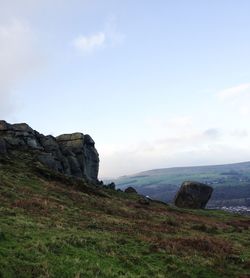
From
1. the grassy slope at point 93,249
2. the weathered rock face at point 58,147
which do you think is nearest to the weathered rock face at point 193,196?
the weathered rock face at point 58,147

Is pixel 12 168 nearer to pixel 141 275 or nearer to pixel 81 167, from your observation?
pixel 81 167

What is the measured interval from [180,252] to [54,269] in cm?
1111

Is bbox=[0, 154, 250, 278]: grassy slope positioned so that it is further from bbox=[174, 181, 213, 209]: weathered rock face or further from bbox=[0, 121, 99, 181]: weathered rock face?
bbox=[174, 181, 213, 209]: weathered rock face

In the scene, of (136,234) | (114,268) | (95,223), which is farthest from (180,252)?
(95,223)

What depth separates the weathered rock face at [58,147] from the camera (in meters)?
83.1

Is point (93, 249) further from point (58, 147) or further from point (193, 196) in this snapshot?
point (193, 196)

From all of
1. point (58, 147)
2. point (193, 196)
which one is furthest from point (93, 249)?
point (193, 196)

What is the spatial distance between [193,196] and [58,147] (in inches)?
1249

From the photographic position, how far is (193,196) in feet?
307

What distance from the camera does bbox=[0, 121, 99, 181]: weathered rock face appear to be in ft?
273

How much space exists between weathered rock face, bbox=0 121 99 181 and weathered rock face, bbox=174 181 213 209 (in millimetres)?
21623

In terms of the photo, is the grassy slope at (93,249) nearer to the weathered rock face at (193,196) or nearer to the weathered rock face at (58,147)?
the weathered rock face at (58,147)

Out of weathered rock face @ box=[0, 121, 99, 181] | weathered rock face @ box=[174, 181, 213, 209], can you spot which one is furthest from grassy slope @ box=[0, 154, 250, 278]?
weathered rock face @ box=[174, 181, 213, 209]

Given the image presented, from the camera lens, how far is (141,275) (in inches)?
840
